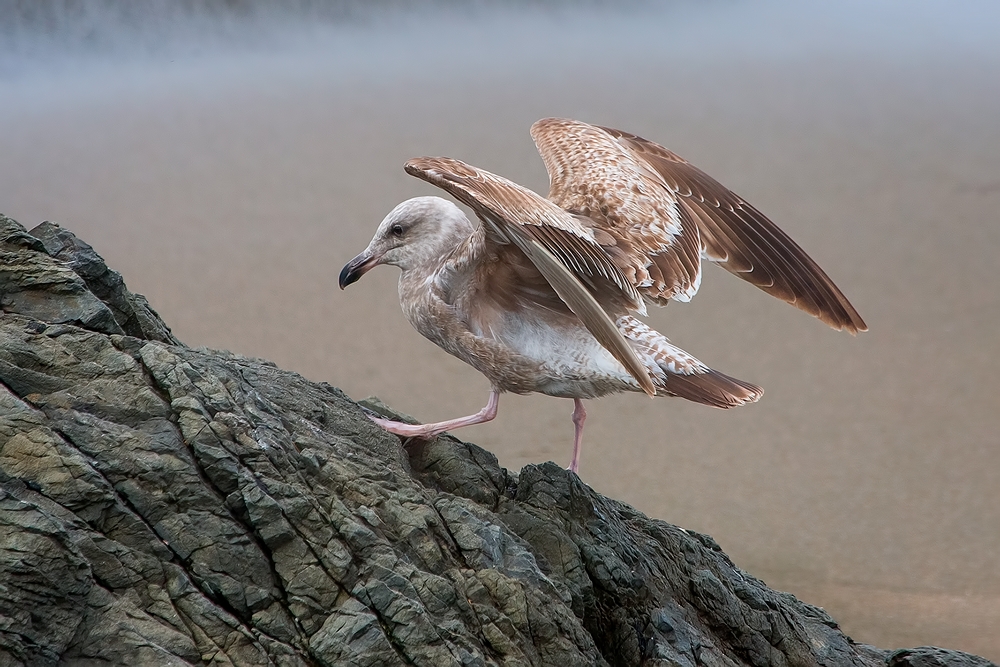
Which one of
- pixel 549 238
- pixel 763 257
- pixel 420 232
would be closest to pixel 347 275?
pixel 420 232

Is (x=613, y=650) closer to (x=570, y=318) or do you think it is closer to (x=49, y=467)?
(x=570, y=318)

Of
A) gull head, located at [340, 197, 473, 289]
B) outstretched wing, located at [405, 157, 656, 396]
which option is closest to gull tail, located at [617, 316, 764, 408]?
outstretched wing, located at [405, 157, 656, 396]

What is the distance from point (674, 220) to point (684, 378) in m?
0.52

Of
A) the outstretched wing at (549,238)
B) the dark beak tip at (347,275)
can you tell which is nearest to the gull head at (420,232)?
the dark beak tip at (347,275)

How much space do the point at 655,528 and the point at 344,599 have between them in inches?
45.7

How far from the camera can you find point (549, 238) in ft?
7.81

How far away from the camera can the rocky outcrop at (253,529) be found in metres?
1.74

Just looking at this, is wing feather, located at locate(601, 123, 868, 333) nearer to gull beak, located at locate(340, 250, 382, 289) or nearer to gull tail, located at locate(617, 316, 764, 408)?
gull tail, located at locate(617, 316, 764, 408)

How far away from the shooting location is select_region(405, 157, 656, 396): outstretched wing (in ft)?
7.47

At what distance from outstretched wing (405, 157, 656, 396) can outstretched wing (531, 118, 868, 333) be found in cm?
28

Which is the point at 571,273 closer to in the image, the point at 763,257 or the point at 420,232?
the point at 420,232

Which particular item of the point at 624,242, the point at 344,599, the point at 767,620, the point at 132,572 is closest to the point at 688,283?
the point at 624,242

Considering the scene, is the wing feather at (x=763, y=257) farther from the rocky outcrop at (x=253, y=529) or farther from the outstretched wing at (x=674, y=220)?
the rocky outcrop at (x=253, y=529)

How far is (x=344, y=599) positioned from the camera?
6.37 feet
